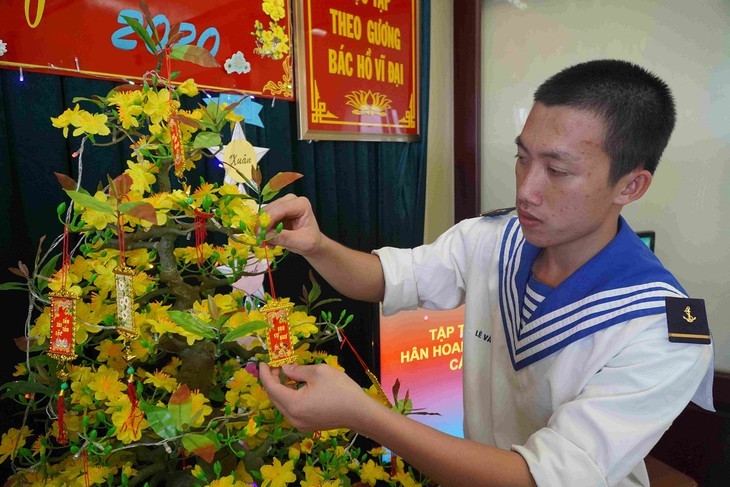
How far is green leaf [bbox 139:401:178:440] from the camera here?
605mm

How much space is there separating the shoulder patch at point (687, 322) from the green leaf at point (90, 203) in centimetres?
84

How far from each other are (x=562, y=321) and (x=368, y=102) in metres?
1.29

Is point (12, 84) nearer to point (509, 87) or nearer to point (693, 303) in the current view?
point (693, 303)

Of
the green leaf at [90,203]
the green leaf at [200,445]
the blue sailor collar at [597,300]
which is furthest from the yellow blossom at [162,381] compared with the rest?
the blue sailor collar at [597,300]

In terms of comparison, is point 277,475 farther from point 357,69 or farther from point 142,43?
point 357,69

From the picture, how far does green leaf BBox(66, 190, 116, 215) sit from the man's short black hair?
73 cm

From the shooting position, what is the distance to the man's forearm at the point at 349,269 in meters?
1.08

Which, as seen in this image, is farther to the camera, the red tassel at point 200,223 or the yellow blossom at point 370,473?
the yellow blossom at point 370,473

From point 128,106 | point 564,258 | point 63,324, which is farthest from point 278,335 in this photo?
point 564,258

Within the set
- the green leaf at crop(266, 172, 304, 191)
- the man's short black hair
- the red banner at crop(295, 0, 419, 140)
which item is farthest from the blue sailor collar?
the red banner at crop(295, 0, 419, 140)

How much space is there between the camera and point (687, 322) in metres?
0.82

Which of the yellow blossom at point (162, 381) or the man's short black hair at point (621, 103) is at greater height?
the man's short black hair at point (621, 103)

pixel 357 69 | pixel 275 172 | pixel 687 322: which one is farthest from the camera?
pixel 357 69

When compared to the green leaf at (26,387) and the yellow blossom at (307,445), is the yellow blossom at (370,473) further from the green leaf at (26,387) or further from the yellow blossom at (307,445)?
the green leaf at (26,387)
